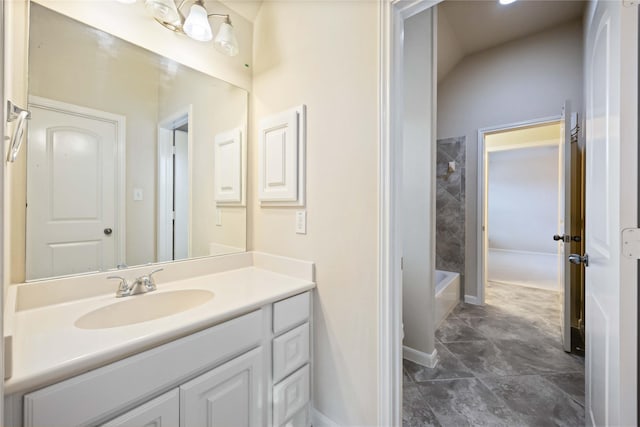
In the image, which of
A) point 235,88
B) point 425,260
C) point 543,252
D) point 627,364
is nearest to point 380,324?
point 627,364

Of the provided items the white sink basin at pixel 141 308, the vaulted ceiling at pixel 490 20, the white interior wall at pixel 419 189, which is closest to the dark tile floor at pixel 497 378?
the white interior wall at pixel 419 189

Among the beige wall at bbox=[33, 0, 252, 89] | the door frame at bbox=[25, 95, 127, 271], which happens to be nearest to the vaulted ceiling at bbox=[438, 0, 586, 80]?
the beige wall at bbox=[33, 0, 252, 89]

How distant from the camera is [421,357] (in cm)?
199

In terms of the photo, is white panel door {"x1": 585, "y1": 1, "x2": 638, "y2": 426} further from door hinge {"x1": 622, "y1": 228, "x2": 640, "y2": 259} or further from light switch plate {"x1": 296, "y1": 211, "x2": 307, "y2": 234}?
light switch plate {"x1": 296, "y1": 211, "x2": 307, "y2": 234}

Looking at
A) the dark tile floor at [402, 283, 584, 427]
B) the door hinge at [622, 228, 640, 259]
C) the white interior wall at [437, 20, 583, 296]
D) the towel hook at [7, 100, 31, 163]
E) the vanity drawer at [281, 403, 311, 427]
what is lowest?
the dark tile floor at [402, 283, 584, 427]

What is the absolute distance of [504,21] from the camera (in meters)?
2.61

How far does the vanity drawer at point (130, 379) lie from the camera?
0.66m

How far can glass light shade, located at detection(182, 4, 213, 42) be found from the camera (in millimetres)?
1360

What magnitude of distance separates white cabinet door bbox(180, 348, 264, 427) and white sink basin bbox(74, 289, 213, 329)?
36cm

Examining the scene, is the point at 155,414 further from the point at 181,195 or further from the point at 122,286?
the point at 181,195

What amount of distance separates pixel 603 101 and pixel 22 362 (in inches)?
78.8

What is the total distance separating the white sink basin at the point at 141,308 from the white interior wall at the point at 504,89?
3.14m

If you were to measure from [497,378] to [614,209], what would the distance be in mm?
1502

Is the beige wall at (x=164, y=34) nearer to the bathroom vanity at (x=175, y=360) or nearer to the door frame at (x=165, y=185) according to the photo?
the door frame at (x=165, y=185)
